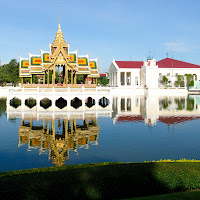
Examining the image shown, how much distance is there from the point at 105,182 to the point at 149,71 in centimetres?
7030

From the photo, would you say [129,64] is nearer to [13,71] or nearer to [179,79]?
[179,79]

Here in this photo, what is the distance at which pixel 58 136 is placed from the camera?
16.0 metres

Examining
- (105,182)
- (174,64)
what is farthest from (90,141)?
(174,64)

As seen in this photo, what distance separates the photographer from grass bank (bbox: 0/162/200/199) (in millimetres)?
5824

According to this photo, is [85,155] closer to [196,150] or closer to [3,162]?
[3,162]

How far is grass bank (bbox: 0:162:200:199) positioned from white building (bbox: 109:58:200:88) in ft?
225

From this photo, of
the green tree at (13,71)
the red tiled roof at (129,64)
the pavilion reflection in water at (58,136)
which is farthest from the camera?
the red tiled roof at (129,64)

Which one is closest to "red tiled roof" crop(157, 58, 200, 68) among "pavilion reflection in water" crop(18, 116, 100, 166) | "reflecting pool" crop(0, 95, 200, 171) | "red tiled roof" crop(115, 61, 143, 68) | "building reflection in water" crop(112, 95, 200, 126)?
"red tiled roof" crop(115, 61, 143, 68)

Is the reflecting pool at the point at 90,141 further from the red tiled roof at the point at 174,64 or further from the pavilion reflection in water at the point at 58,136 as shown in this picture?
the red tiled roof at the point at 174,64

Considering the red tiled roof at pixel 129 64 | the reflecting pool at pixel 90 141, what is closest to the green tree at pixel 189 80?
the red tiled roof at pixel 129 64

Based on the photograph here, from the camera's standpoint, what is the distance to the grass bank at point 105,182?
5824 millimetres

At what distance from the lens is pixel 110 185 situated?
249 inches

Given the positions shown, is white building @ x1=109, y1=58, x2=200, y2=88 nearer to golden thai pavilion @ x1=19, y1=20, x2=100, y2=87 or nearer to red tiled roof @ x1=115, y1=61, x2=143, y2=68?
red tiled roof @ x1=115, y1=61, x2=143, y2=68

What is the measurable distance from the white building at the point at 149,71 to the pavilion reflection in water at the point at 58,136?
55158 millimetres
